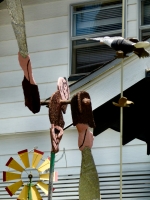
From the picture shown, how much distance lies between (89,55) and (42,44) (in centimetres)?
67

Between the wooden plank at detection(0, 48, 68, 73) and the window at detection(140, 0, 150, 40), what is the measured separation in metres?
1.07

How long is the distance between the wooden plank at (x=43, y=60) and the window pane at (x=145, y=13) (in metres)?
1.10

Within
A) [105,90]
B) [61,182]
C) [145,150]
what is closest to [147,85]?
[105,90]

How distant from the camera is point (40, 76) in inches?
492

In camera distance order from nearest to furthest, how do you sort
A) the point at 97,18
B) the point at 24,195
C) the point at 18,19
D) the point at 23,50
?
the point at 18,19 → the point at 23,50 → the point at 24,195 → the point at 97,18

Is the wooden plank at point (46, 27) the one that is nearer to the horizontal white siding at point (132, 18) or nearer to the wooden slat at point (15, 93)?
the wooden slat at point (15, 93)

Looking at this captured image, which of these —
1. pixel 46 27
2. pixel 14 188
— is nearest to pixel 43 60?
pixel 46 27

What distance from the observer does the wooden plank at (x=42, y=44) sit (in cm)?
1259

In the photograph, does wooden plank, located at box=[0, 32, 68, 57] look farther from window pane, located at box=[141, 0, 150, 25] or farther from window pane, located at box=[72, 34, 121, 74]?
window pane, located at box=[141, 0, 150, 25]

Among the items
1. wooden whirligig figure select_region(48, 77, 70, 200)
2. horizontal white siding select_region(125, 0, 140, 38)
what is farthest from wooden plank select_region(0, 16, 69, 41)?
wooden whirligig figure select_region(48, 77, 70, 200)

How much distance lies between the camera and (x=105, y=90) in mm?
10695

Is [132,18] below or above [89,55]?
above

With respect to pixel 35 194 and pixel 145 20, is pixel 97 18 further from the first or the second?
pixel 35 194

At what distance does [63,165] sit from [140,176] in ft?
3.54
